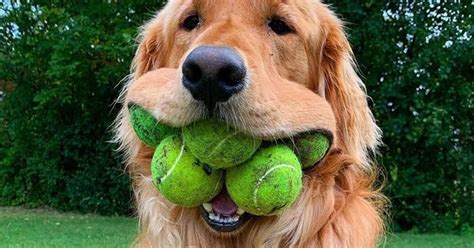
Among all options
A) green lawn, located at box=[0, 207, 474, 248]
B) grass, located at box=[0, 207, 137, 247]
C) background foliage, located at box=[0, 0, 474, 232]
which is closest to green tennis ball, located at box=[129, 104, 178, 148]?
green lawn, located at box=[0, 207, 474, 248]

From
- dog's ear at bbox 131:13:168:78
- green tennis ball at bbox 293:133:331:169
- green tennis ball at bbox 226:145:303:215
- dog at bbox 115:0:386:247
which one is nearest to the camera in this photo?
dog at bbox 115:0:386:247

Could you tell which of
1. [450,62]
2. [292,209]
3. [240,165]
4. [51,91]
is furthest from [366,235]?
[51,91]

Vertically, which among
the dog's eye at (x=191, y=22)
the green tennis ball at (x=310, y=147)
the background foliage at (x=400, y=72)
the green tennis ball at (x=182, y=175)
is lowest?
the background foliage at (x=400, y=72)

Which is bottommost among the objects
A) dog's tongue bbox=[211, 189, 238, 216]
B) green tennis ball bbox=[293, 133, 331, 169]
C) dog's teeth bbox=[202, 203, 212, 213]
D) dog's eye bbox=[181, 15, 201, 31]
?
dog's teeth bbox=[202, 203, 212, 213]

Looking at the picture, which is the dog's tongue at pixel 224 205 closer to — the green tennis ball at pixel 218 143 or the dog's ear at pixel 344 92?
the green tennis ball at pixel 218 143

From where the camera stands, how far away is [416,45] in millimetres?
12469

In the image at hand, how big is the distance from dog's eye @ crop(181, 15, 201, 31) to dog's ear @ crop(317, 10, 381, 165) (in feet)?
2.19

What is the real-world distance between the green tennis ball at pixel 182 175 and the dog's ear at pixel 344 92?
824 millimetres

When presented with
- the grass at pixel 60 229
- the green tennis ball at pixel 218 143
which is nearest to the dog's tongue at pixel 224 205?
the green tennis ball at pixel 218 143

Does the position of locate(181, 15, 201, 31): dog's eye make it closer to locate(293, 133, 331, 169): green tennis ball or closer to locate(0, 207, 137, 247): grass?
locate(293, 133, 331, 169): green tennis ball

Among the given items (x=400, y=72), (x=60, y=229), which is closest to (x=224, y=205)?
(x=60, y=229)

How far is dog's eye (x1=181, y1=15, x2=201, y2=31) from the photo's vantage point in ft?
10.4

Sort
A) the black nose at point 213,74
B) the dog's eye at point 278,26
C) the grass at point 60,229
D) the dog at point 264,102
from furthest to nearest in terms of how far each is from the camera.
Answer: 1. the grass at point 60,229
2. the dog's eye at point 278,26
3. the dog at point 264,102
4. the black nose at point 213,74

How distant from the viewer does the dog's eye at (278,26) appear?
307 centimetres
